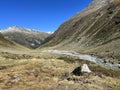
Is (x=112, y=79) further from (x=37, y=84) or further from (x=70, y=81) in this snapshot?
(x=37, y=84)

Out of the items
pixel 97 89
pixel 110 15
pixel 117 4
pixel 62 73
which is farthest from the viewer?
pixel 117 4

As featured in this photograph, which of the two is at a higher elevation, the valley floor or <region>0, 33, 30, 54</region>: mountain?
<region>0, 33, 30, 54</region>: mountain

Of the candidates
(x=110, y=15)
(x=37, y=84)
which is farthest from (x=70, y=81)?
(x=110, y=15)

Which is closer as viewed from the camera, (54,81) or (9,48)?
(54,81)

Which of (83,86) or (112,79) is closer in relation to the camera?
(83,86)

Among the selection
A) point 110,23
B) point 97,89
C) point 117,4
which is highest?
point 117,4

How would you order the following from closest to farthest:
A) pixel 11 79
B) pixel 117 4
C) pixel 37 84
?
pixel 37 84, pixel 11 79, pixel 117 4

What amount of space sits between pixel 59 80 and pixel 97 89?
675 centimetres

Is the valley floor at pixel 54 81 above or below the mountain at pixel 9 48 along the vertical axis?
below

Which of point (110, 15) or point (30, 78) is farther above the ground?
point (110, 15)

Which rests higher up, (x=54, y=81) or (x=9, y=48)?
(x=9, y=48)

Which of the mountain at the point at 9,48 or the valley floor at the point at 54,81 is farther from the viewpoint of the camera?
the mountain at the point at 9,48

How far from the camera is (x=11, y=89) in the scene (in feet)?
106

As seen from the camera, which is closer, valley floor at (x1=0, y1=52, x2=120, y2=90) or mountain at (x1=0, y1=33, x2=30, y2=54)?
valley floor at (x1=0, y1=52, x2=120, y2=90)
